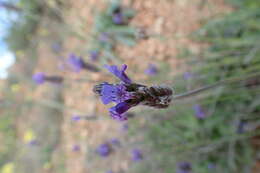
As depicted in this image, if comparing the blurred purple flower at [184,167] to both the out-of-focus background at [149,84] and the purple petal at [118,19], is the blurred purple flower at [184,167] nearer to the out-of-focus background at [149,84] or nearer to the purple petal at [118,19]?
the out-of-focus background at [149,84]

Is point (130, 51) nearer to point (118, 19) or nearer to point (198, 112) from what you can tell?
point (118, 19)

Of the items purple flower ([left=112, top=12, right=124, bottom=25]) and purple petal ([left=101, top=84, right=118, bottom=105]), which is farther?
purple flower ([left=112, top=12, right=124, bottom=25])

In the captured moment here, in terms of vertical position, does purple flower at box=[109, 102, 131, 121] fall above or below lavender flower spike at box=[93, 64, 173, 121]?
below

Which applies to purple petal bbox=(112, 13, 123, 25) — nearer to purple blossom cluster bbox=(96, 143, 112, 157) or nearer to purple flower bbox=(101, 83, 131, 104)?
purple blossom cluster bbox=(96, 143, 112, 157)

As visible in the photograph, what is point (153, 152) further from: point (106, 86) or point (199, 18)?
point (106, 86)

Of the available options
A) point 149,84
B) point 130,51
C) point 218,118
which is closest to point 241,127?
point 218,118

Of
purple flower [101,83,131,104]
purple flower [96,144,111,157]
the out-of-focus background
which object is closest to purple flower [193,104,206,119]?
the out-of-focus background

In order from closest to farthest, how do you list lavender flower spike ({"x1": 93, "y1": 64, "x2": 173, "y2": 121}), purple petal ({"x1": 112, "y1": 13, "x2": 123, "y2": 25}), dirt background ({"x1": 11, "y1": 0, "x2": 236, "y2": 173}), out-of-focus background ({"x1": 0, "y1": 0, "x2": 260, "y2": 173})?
1. lavender flower spike ({"x1": 93, "y1": 64, "x2": 173, "y2": 121})
2. out-of-focus background ({"x1": 0, "y1": 0, "x2": 260, "y2": 173})
3. dirt background ({"x1": 11, "y1": 0, "x2": 236, "y2": 173})
4. purple petal ({"x1": 112, "y1": 13, "x2": 123, "y2": 25})
